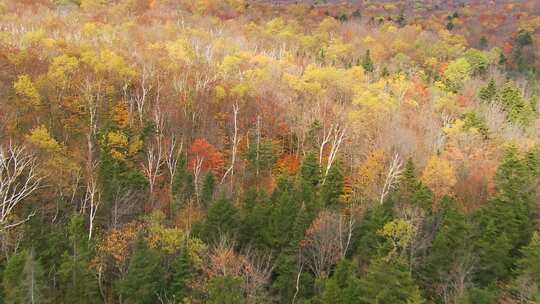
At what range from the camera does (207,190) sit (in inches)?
1502

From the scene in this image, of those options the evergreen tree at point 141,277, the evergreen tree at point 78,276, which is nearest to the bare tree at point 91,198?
the evergreen tree at point 78,276

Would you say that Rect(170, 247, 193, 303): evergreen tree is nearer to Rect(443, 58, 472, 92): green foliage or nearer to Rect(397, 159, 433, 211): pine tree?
Rect(397, 159, 433, 211): pine tree

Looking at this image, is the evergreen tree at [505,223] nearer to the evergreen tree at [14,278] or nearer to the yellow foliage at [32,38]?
the evergreen tree at [14,278]

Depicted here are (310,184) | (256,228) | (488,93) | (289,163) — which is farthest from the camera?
(488,93)

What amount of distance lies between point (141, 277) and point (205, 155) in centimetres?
1836

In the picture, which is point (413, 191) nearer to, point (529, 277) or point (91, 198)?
point (529, 277)

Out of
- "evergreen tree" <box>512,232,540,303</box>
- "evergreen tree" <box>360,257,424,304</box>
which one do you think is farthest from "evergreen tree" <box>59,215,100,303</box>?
"evergreen tree" <box>512,232,540,303</box>

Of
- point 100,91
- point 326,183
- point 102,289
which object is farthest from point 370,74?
point 102,289

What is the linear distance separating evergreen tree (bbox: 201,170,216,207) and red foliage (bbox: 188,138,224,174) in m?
5.01

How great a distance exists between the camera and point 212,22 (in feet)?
290

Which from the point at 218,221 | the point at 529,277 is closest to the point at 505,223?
the point at 529,277

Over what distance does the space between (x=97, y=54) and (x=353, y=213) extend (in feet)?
105

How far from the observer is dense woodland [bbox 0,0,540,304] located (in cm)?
2817

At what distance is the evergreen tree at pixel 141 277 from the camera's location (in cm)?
2728
